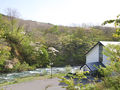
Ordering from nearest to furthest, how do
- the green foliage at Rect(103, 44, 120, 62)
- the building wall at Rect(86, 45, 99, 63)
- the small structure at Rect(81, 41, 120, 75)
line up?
1. the green foliage at Rect(103, 44, 120, 62)
2. the small structure at Rect(81, 41, 120, 75)
3. the building wall at Rect(86, 45, 99, 63)

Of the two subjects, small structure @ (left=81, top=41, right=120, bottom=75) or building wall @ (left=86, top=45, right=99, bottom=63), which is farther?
building wall @ (left=86, top=45, right=99, bottom=63)

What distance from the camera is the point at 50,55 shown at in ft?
65.3

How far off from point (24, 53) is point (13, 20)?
254 inches

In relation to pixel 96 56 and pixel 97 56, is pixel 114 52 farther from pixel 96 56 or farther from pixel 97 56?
pixel 96 56

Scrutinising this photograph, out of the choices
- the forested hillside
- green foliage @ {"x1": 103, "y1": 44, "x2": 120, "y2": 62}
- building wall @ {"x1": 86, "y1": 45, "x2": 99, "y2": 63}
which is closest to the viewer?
green foliage @ {"x1": 103, "y1": 44, "x2": 120, "y2": 62}

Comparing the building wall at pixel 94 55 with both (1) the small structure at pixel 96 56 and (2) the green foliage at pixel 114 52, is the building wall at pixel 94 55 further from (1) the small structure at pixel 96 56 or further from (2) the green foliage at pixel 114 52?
(2) the green foliage at pixel 114 52

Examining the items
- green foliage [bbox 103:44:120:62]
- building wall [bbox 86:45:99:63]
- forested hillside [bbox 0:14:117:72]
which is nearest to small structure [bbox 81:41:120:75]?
building wall [bbox 86:45:99:63]

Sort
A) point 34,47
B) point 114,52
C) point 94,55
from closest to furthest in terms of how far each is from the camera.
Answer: point 114,52 → point 94,55 → point 34,47

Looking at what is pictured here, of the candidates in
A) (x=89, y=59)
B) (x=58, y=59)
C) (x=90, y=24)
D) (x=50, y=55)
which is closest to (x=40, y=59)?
(x=50, y=55)

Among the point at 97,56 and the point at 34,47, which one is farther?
the point at 34,47

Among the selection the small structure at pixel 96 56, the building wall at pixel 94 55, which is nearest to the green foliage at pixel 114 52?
the small structure at pixel 96 56

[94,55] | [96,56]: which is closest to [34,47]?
[94,55]

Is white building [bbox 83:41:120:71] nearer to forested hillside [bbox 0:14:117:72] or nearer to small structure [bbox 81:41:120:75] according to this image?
small structure [bbox 81:41:120:75]

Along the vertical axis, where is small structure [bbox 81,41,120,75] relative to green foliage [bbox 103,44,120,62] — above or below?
below
